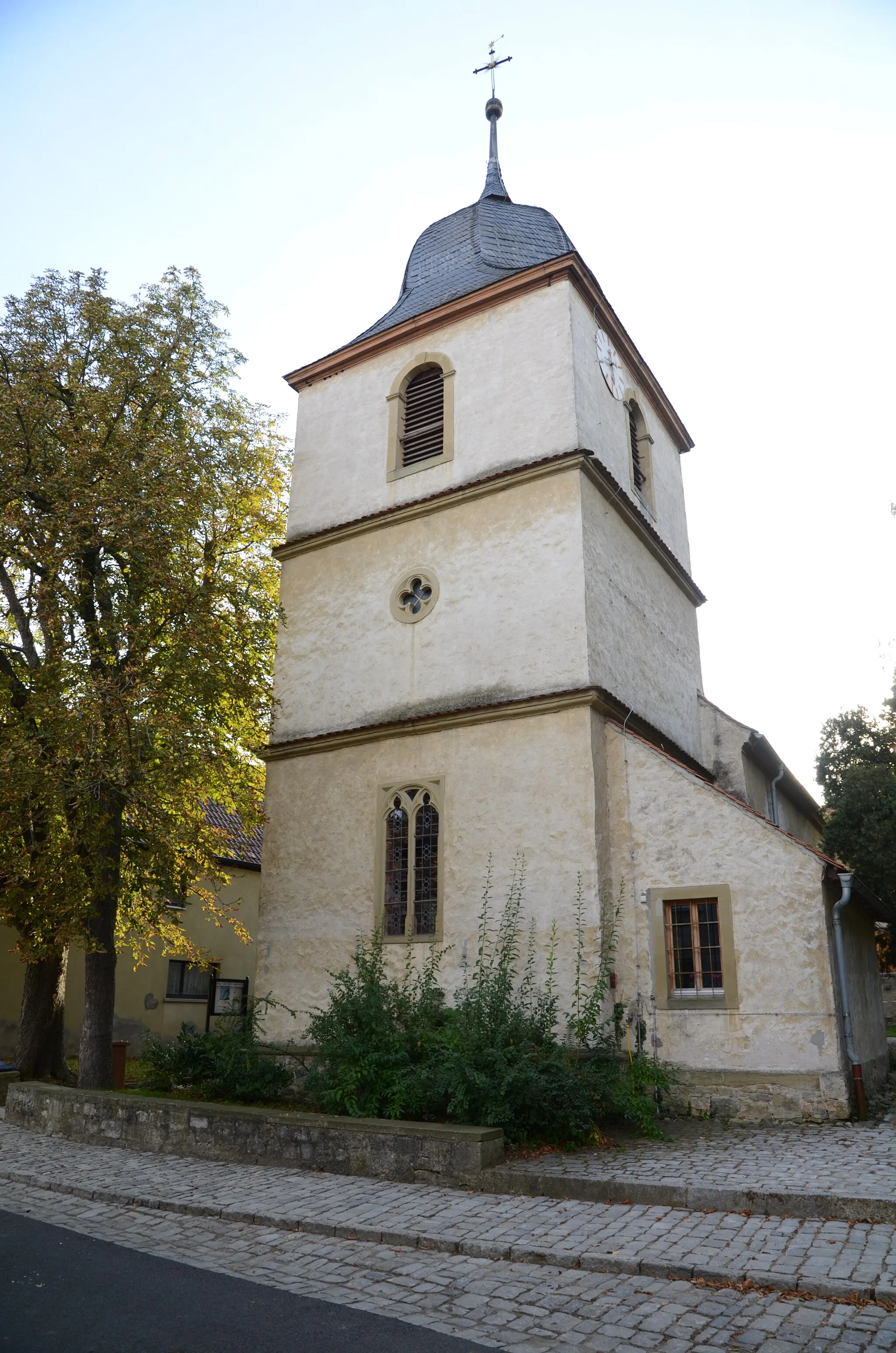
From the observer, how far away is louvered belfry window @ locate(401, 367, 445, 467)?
1525cm

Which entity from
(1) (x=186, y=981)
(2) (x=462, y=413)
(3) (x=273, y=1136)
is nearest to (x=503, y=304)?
(2) (x=462, y=413)

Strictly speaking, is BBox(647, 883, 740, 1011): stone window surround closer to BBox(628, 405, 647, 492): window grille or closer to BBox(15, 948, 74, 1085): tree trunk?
BBox(628, 405, 647, 492): window grille

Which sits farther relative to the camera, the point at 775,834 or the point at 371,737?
the point at 371,737

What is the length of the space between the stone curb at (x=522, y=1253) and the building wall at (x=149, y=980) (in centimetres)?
1110

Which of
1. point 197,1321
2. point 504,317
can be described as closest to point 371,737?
point 504,317

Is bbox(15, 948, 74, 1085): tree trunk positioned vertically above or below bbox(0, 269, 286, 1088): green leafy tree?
below

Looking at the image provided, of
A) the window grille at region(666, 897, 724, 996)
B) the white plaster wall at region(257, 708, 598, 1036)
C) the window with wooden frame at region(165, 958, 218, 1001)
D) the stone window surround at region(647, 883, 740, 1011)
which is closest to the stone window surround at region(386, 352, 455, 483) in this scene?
the white plaster wall at region(257, 708, 598, 1036)

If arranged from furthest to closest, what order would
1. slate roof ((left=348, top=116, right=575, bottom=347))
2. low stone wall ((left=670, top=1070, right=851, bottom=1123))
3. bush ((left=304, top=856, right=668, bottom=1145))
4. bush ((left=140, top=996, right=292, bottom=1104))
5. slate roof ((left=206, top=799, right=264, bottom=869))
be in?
slate roof ((left=206, top=799, right=264, bottom=869)) < slate roof ((left=348, top=116, right=575, bottom=347)) < bush ((left=140, top=996, right=292, bottom=1104)) < low stone wall ((left=670, top=1070, right=851, bottom=1123)) < bush ((left=304, top=856, right=668, bottom=1145))

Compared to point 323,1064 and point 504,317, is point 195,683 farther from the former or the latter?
point 504,317

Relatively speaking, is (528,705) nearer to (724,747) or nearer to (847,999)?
(847,999)

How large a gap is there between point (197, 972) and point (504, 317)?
55.4ft

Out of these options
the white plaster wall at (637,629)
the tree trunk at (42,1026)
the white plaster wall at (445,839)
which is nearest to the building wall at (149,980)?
the tree trunk at (42,1026)

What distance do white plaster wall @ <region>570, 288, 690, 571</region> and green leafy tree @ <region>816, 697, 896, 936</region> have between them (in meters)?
6.38

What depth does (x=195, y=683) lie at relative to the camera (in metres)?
12.8
